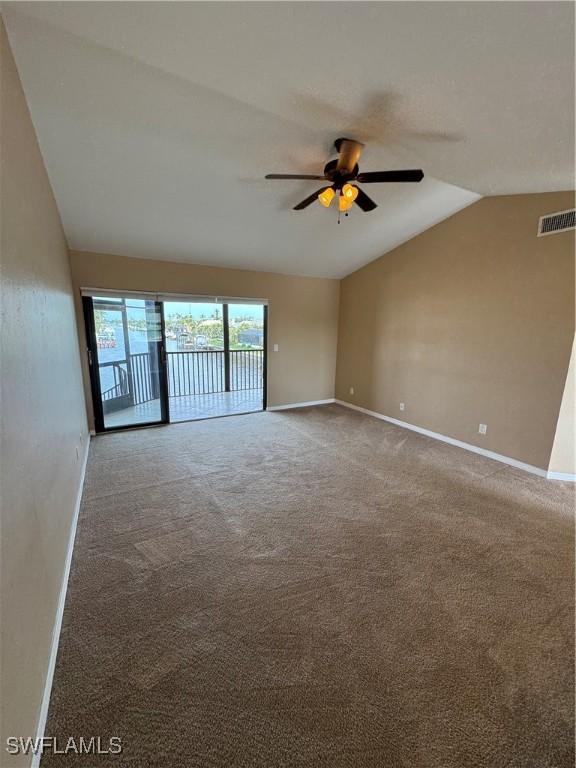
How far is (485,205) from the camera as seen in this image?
344cm

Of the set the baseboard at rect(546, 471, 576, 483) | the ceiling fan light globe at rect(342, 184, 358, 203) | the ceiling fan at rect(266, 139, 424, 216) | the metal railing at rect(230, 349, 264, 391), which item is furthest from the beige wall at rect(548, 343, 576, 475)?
the metal railing at rect(230, 349, 264, 391)

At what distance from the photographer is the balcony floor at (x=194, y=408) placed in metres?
4.45

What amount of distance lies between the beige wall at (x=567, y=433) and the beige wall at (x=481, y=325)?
47 millimetres

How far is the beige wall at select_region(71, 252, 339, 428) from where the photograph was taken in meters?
3.93

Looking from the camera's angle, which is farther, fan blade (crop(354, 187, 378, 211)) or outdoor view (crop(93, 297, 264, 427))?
outdoor view (crop(93, 297, 264, 427))

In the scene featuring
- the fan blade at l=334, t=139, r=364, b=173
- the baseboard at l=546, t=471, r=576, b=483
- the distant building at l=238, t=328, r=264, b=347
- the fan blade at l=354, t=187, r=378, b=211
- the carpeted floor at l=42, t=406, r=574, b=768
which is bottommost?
the carpeted floor at l=42, t=406, r=574, b=768

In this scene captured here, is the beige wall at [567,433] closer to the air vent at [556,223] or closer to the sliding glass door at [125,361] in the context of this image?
the air vent at [556,223]

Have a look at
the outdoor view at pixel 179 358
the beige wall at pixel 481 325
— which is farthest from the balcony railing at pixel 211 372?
the beige wall at pixel 481 325

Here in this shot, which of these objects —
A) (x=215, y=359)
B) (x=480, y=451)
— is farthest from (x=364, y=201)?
(x=215, y=359)

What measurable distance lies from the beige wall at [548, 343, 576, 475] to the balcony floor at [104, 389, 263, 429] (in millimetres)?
3908

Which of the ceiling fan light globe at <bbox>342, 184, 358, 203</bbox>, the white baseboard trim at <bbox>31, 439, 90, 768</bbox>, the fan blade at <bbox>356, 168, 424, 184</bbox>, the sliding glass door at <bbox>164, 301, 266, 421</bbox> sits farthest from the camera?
the sliding glass door at <bbox>164, 301, 266, 421</bbox>

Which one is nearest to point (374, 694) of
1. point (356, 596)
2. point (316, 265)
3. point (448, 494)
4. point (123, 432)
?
point (356, 596)

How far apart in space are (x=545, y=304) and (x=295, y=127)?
2.80m

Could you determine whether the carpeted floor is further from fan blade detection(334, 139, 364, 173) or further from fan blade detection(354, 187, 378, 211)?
fan blade detection(334, 139, 364, 173)
